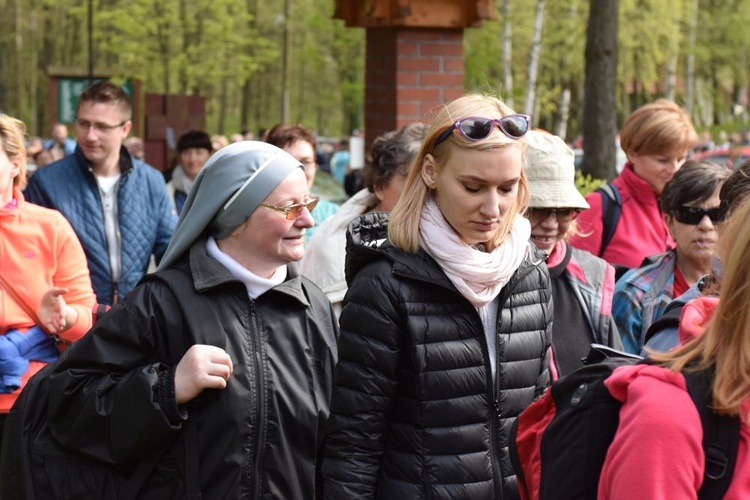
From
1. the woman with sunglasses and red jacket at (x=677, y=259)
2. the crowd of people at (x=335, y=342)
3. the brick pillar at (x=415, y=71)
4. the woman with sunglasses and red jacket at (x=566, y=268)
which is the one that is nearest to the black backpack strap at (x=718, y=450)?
the crowd of people at (x=335, y=342)

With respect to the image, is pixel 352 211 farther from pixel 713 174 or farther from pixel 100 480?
pixel 100 480

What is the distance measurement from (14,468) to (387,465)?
3.92ft

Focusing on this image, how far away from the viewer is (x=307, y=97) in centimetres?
5916

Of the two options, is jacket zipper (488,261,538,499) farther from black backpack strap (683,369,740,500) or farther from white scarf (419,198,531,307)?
black backpack strap (683,369,740,500)

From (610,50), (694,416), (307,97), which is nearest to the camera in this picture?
(694,416)

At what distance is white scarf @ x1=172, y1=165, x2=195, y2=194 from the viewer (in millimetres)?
9422

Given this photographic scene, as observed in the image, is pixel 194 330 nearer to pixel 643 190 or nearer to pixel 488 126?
pixel 488 126

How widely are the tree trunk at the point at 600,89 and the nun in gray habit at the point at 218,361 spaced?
1075 cm

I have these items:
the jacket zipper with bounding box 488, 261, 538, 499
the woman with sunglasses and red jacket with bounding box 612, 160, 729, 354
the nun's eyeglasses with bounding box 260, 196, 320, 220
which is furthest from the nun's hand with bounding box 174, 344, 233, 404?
the woman with sunglasses and red jacket with bounding box 612, 160, 729, 354

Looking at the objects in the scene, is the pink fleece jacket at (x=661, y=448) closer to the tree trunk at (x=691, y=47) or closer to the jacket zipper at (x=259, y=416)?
the jacket zipper at (x=259, y=416)

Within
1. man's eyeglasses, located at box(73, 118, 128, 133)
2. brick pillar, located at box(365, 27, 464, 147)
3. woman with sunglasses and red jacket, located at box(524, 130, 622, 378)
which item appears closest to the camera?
woman with sunglasses and red jacket, located at box(524, 130, 622, 378)

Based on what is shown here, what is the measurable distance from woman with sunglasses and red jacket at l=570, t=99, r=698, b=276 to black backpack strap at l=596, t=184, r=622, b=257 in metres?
0.01

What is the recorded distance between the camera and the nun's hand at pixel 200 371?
3.25 meters

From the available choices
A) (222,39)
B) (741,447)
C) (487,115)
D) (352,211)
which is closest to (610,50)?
(352,211)
